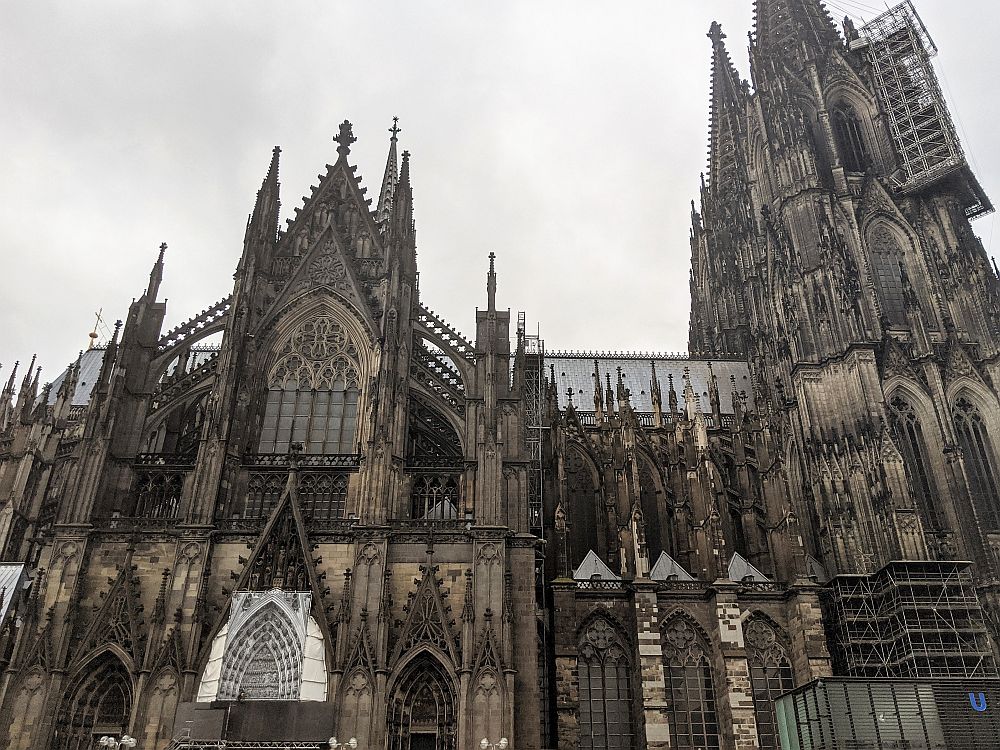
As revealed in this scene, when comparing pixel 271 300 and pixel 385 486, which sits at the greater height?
pixel 271 300

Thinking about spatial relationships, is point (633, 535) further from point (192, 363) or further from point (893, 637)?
point (192, 363)

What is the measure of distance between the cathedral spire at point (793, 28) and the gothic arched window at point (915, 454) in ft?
83.9

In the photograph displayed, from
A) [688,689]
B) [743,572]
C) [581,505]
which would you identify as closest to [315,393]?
[581,505]

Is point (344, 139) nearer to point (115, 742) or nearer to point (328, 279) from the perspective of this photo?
point (328, 279)

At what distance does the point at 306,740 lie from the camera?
80.8 feet

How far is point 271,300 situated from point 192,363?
15190 mm

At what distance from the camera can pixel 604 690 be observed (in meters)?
31.4

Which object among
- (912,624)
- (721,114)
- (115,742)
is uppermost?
(721,114)

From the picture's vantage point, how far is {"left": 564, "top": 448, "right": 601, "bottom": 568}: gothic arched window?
126 ft

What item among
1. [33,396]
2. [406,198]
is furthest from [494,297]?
[33,396]

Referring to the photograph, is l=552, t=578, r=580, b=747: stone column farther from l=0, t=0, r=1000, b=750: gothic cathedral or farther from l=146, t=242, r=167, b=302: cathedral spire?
l=146, t=242, r=167, b=302: cathedral spire

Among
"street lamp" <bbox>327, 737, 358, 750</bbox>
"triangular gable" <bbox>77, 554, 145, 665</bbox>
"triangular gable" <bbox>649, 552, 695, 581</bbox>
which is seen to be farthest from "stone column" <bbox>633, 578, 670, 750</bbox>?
"triangular gable" <bbox>77, 554, 145, 665</bbox>

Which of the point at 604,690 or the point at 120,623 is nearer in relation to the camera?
the point at 120,623

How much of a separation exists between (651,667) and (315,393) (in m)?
16.4
